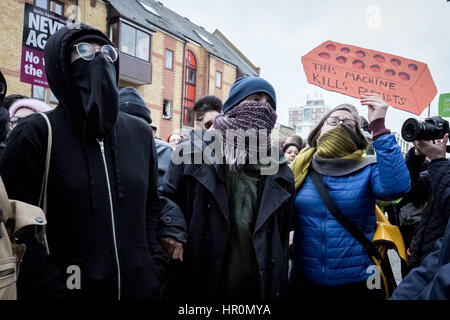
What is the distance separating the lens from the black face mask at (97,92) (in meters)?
1.44

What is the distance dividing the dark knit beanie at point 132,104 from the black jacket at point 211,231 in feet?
3.38

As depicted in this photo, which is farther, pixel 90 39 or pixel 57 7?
pixel 57 7

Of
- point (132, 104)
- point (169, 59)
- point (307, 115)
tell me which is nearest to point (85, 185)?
point (132, 104)

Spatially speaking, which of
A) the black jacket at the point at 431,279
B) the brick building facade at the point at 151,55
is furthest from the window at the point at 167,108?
the black jacket at the point at 431,279

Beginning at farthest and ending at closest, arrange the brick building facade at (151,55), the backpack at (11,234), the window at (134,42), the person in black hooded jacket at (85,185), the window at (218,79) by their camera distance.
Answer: the window at (218,79) < the window at (134,42) < the brick building facade at (151,55) < the person in black hooded jacket at (85,185) < the backpack at (11,234)

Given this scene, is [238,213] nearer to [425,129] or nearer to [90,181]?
[90,181]

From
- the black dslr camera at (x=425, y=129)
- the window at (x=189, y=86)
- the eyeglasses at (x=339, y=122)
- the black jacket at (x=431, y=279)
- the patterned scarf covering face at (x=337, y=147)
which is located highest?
the window at (x=189, y=86)

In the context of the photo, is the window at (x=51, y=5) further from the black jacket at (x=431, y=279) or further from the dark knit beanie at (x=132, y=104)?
the black jacket at (x=431, y=279)

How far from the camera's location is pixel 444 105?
4684 millimetres

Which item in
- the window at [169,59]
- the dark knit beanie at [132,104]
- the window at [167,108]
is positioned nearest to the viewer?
the dark knit beanie at [132,104]

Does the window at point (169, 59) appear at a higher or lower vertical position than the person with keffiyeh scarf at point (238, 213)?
higher

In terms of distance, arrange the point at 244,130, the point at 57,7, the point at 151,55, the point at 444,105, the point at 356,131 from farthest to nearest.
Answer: the point at 151,55 → the point at 57,7 → the point at 444,105 → the point at 356,131 → the point at 244,130

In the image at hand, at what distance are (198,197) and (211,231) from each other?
0.66 ft

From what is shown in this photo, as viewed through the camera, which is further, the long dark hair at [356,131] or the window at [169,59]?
the window at [169,59]
